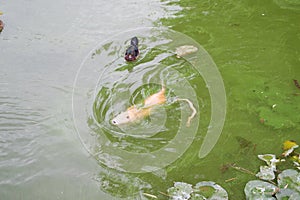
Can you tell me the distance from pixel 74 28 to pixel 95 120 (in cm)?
162

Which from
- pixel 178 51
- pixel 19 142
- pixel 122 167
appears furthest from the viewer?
pixel 178 51

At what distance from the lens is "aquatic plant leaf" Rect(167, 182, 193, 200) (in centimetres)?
279

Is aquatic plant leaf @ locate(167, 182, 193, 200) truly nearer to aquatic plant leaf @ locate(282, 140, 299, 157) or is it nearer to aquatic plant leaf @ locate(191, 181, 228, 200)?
aquatic plant leaf @ locate(191, 181, 228, 200)

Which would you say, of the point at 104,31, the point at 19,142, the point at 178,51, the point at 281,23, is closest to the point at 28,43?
the point at 104,31

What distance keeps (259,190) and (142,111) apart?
136 centimetres

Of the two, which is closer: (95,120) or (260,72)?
(95,120)

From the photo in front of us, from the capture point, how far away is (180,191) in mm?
2824

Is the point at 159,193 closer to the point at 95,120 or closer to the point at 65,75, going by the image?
the point at 95,120

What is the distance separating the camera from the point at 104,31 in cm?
450

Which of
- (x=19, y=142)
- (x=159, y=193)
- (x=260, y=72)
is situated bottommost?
(x=159, y=193)

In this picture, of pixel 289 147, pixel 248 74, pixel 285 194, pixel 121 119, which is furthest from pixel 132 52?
pixel 285 194

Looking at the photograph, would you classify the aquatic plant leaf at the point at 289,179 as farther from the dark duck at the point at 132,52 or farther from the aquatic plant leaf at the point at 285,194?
the dark duck at the point at 132,52

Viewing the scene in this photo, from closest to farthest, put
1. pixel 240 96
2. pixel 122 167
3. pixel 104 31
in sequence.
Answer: pixel 122 167
pixel 240 96
pixel 104 31

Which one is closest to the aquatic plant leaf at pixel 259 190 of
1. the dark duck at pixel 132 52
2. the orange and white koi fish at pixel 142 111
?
the orange and white koi fish at pixel 142 111
